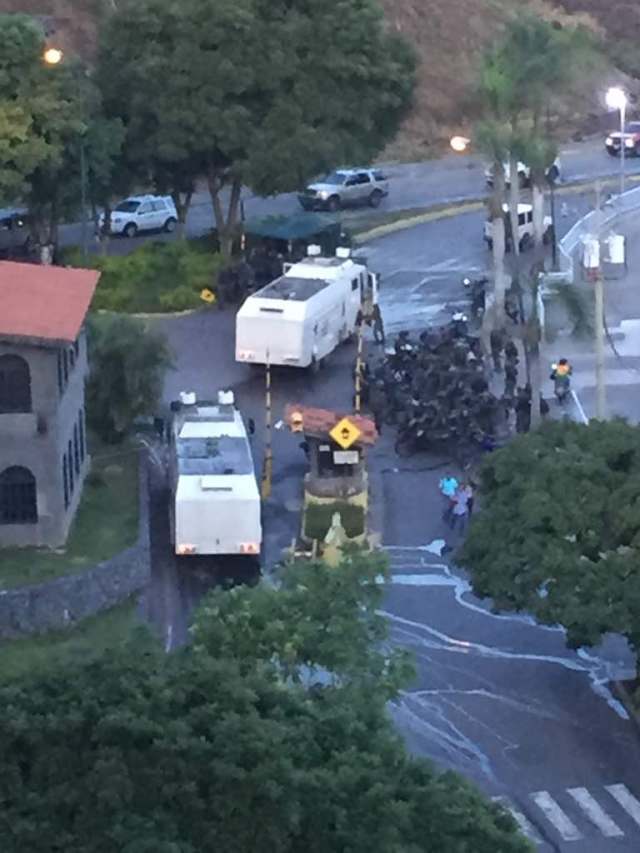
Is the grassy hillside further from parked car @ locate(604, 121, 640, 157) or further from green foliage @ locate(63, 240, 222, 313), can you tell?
green foliage @ locate(63, 240, 222, 313)

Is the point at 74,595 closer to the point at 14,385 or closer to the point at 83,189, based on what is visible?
the point at 14,385

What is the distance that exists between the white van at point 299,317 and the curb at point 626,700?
15.9 meters

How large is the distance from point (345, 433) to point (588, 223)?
85.3 ft

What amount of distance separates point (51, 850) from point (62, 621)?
13.3 m

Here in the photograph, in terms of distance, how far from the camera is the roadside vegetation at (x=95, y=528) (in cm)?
2963

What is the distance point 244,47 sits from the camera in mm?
49438

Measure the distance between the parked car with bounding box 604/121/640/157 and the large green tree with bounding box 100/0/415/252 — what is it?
1841 cm

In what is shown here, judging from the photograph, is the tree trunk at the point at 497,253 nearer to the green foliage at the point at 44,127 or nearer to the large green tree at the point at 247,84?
the large green tree at the point at 247,84

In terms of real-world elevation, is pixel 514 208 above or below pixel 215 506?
above

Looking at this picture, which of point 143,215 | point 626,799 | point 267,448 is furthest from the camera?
point 143,215

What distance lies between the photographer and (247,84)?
48.9 meters

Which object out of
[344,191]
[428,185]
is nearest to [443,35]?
[428,185]

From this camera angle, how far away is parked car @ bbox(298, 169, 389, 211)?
196ft

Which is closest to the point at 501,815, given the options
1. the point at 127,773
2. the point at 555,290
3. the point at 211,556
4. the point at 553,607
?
the point at 127,773
